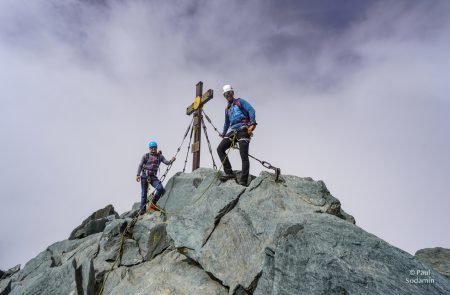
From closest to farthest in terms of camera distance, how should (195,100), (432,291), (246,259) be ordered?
(432,291), (246,259), (195,100)

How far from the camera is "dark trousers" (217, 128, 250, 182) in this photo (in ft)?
34.8

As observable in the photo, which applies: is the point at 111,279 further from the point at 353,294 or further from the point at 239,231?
the point at 353,294

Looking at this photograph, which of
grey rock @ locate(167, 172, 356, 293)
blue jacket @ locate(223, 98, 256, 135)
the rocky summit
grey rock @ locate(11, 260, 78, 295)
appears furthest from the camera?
blue jacket @ locate(223, 98, 256, 135)

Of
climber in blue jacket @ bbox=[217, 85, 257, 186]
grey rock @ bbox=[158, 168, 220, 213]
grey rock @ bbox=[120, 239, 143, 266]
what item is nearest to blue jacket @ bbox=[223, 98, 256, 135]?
climber in blue jacket @ bbox=[217, 85, 257, 186]

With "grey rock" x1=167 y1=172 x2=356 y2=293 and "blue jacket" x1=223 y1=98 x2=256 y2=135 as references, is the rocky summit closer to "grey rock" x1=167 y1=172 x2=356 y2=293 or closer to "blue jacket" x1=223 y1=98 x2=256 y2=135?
"grey rock" x1=167 y1=172 x2=356 y2=293

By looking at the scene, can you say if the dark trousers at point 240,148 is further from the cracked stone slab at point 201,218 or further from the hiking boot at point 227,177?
the cracked stone slab at point 201,218

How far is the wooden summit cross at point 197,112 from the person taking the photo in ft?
57.3

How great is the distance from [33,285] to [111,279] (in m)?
2.36

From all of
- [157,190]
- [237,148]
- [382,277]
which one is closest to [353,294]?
[382,277]

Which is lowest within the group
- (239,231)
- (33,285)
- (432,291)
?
(33,285)

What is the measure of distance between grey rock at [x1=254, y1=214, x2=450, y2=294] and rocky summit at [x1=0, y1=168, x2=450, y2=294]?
2 cm

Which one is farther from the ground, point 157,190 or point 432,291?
point 157,190

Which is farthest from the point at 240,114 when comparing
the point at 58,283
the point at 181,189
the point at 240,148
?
the point at 58,283

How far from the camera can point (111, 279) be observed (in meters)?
10.5
